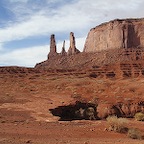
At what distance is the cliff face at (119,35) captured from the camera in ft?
314

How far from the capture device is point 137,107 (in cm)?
2566

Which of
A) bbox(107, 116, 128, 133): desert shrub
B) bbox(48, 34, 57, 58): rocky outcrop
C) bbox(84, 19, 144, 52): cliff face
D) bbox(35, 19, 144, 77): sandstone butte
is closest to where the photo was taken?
bbox(107, 116, 128, 133): desert shrub

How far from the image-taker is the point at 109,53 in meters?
77.3

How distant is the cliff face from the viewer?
3770 inches

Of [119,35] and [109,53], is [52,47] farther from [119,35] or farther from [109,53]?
[109,53]

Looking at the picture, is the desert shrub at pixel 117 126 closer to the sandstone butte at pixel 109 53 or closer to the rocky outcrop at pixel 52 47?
the sandstone butte at pixel 109 53

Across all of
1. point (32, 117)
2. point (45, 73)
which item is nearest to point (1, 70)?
point (45, 73)

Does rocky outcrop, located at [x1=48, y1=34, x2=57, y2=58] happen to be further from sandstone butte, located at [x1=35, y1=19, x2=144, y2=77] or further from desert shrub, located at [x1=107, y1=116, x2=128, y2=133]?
desert shrub, located at [x1=107, y1=116, x2=128, y2=133]

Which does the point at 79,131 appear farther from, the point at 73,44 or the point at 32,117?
the point at 73,44

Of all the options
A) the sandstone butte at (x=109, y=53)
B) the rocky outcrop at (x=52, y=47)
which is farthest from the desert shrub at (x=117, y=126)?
the rocky outcrop at (x=52, y=47)

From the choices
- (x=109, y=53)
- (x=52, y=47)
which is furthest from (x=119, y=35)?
(x=52, y=47)

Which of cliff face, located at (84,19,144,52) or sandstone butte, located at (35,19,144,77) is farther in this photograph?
cliff face, located at (84,19,144,52)

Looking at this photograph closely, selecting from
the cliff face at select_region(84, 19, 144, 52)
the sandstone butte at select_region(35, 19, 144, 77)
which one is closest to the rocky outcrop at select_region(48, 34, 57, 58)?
the sandstone butte at select_region(35, 19, 144, 77)

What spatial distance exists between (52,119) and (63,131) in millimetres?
3875
